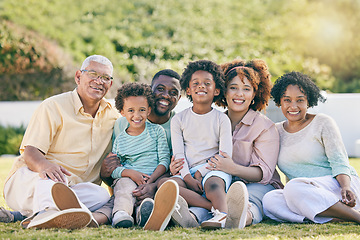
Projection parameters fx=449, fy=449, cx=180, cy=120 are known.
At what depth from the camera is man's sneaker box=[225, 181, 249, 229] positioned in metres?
3.51

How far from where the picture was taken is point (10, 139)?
1088cm

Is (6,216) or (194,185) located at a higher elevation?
(194,185)

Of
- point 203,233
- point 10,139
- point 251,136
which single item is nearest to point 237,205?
point 203,233

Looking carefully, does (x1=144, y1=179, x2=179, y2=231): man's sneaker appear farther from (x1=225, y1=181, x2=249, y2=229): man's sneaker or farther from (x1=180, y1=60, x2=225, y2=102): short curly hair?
(x1=180, y1=60, x2=225, y2=102): short curly hair

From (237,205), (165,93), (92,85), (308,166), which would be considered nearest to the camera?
(237,205)

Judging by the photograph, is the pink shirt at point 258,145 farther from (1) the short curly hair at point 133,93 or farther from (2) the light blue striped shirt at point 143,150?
(1) the short curly hair at point 133,93

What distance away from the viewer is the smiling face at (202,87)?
14.3ft

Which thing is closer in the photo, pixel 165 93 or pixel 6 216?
pixel 6 216

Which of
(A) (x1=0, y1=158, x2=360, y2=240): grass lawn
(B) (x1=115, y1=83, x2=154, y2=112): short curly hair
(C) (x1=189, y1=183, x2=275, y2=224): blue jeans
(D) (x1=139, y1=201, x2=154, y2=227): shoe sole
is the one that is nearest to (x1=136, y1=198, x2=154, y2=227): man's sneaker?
(D) (x1=139, y1=201, x2=154, y2=227): shoe sole

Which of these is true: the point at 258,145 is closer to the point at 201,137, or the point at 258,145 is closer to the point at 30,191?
the point at 201,137

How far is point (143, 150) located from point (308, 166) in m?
1.61

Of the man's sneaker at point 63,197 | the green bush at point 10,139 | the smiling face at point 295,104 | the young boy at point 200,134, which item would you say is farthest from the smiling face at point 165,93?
the green bush at point 10,139

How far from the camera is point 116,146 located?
4.52 m

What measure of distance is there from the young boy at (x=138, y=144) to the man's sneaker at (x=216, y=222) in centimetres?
87
